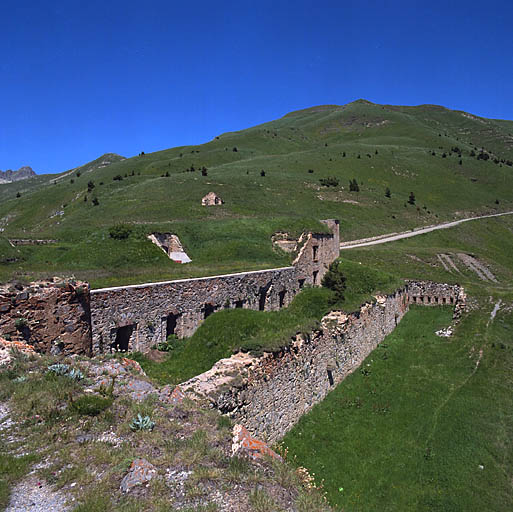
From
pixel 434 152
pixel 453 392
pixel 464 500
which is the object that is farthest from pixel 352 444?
pixel 434 152

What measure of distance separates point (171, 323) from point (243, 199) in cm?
4320

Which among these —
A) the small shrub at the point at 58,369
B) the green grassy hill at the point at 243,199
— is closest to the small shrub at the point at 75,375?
the small shrub at the point at 58,369

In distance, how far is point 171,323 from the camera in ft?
53.9

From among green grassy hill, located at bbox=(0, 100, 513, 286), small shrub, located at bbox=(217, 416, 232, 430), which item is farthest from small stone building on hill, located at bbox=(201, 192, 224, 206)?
small shrub, located at bbox=(217, 416, 232, 430)

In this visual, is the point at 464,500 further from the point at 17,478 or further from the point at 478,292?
the point at 478,292

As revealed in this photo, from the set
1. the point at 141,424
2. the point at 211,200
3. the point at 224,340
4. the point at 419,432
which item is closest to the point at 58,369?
the point at 141,424

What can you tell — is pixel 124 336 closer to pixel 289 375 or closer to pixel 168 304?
pixel 168 304

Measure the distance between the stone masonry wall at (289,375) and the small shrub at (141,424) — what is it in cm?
288

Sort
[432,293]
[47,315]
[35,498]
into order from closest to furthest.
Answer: [35,498] < [47,315] < [432,293]

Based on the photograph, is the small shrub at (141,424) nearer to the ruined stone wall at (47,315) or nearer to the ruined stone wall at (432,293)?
the ruined stone wall at (47,315)

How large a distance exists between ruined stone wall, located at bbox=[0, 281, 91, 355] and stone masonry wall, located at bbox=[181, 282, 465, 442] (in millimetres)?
4270

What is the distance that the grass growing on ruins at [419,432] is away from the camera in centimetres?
1023

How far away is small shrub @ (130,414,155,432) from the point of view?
631 cm

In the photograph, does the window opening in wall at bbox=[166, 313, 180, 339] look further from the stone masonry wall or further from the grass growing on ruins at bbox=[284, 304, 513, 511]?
the grass growing on ruins at bbox=[284, 304, 513, 511]
